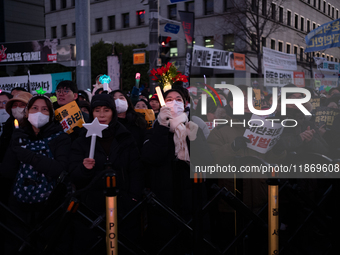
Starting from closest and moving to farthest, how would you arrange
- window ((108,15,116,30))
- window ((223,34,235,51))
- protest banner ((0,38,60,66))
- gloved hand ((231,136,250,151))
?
1. gloved hand ((231,136,250,151))
2. protest banner ((0,38,60,66))
3. window ((223,34,235,51))
4. window ((108,15,116,30))

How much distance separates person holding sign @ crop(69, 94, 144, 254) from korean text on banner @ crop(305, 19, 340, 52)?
6.13m

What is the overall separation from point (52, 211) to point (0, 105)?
129 inches

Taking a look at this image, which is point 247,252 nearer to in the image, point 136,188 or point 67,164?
point 136,188

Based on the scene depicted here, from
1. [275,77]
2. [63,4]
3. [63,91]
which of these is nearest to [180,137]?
[63,91]

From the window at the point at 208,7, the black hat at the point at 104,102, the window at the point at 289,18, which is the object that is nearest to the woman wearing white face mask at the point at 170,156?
the black hat at the point at 104,102

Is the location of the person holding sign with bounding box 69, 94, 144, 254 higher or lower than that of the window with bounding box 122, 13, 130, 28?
lower

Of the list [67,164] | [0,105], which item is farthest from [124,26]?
[67,164]

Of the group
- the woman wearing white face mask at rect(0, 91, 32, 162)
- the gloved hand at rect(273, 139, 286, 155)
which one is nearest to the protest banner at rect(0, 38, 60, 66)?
the woman wearing white face mask at rect(0, 91, 32, 162)

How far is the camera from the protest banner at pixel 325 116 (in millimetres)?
6225

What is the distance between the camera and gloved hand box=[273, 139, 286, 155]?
14.0 feet

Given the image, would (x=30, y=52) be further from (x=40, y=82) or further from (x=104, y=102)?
(x=104, y=102)

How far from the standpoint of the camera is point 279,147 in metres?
4.30

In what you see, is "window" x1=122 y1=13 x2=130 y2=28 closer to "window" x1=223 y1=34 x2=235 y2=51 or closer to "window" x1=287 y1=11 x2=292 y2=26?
"window" x1=223 y1=34 x2=235 y2=51

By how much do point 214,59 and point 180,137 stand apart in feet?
39.1
